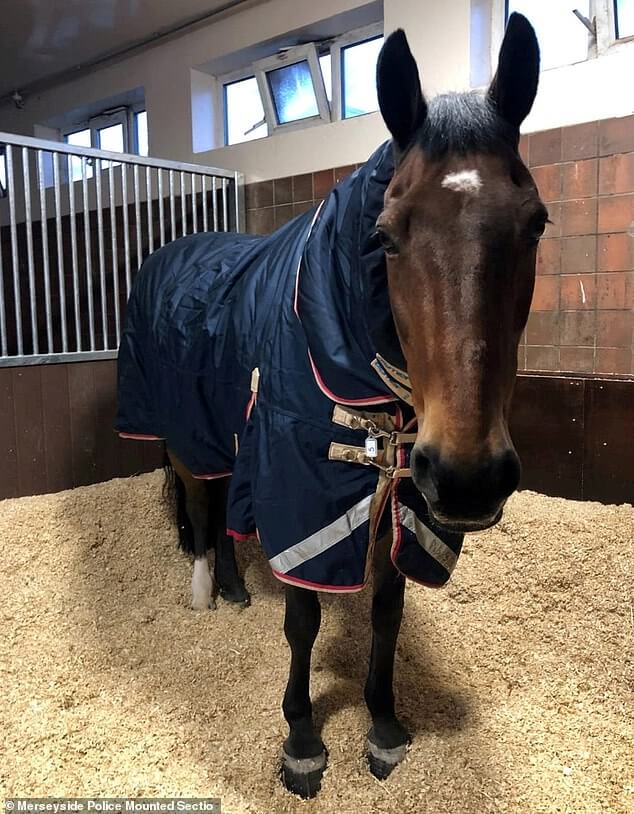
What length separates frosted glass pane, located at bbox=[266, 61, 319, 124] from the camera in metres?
3.07

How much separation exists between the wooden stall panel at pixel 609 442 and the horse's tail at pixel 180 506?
1.35m

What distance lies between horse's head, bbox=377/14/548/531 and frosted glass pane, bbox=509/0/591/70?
163cm

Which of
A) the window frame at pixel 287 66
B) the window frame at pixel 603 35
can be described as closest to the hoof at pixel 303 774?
the window frame at pixel 603 35

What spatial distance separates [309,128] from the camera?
9.25 ft

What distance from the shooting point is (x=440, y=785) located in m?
1.27

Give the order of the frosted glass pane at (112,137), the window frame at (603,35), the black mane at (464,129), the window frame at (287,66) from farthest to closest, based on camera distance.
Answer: the frosted glass pane at (112,137)
the window frame at (287,66)
the window frame at (603,35)
the black mane at (464,129)

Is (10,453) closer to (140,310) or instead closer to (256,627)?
(140,310)

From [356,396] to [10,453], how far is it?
1583 mm

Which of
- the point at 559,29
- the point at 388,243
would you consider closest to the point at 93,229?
the point at 559,29

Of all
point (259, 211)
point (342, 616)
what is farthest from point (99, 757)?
point (259, 211)

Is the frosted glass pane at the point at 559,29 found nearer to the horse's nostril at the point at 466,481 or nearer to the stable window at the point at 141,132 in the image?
the horse's nostril at the point at 466,481

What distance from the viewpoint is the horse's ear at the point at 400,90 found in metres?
0.89

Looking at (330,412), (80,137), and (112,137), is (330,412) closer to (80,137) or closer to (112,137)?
(112,137)

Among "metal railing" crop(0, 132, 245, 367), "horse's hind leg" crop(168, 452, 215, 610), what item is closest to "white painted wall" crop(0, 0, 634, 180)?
"metal railing" crop(0, 132, 245, 367)
